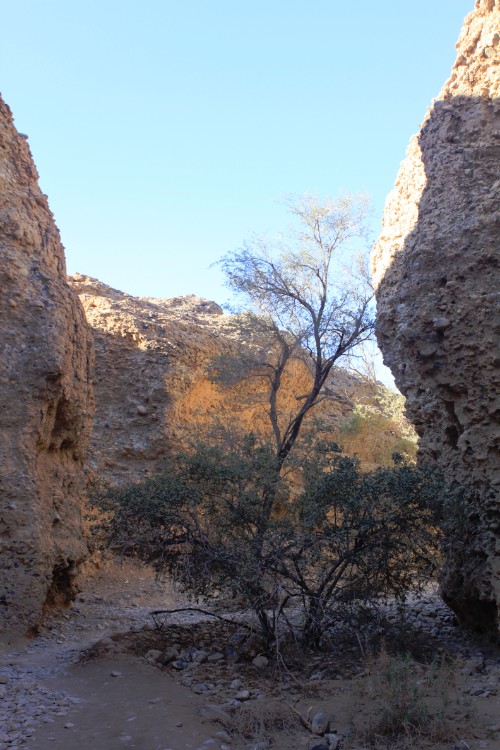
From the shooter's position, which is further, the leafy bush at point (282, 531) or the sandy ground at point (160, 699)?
the leafy bush at point (282, 531)

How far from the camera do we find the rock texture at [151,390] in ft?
47.8

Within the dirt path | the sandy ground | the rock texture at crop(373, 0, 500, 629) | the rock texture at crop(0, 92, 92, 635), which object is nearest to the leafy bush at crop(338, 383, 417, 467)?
the rock texture at crop(0, 92, 92, 635)

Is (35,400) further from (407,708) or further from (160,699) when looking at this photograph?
(407,708)

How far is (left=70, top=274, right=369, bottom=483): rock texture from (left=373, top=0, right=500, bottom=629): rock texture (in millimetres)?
5799

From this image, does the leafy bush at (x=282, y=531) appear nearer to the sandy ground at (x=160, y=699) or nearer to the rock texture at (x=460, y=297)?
the rock texture at (x=460, y=297)

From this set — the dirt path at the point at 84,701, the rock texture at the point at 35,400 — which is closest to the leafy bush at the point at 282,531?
the rock texture at the point at 35,400

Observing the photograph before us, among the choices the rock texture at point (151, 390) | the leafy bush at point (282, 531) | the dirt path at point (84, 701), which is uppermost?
the rock texture at point (151, 390)

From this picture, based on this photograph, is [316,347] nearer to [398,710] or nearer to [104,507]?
[104,507]

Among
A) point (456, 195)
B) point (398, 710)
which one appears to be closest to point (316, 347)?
point (456, 195)

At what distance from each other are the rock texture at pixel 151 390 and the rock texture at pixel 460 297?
19.0 ft

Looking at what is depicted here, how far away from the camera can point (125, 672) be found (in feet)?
21.7

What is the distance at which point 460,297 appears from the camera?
23.7ft

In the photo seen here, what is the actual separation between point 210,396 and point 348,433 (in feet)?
13.2

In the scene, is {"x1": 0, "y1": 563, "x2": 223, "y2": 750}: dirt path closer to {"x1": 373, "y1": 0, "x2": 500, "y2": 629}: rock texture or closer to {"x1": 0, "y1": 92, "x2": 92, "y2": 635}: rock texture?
{"x1": 0, "y1": 92, "x2": 92, "y2": 635}: rock texture
